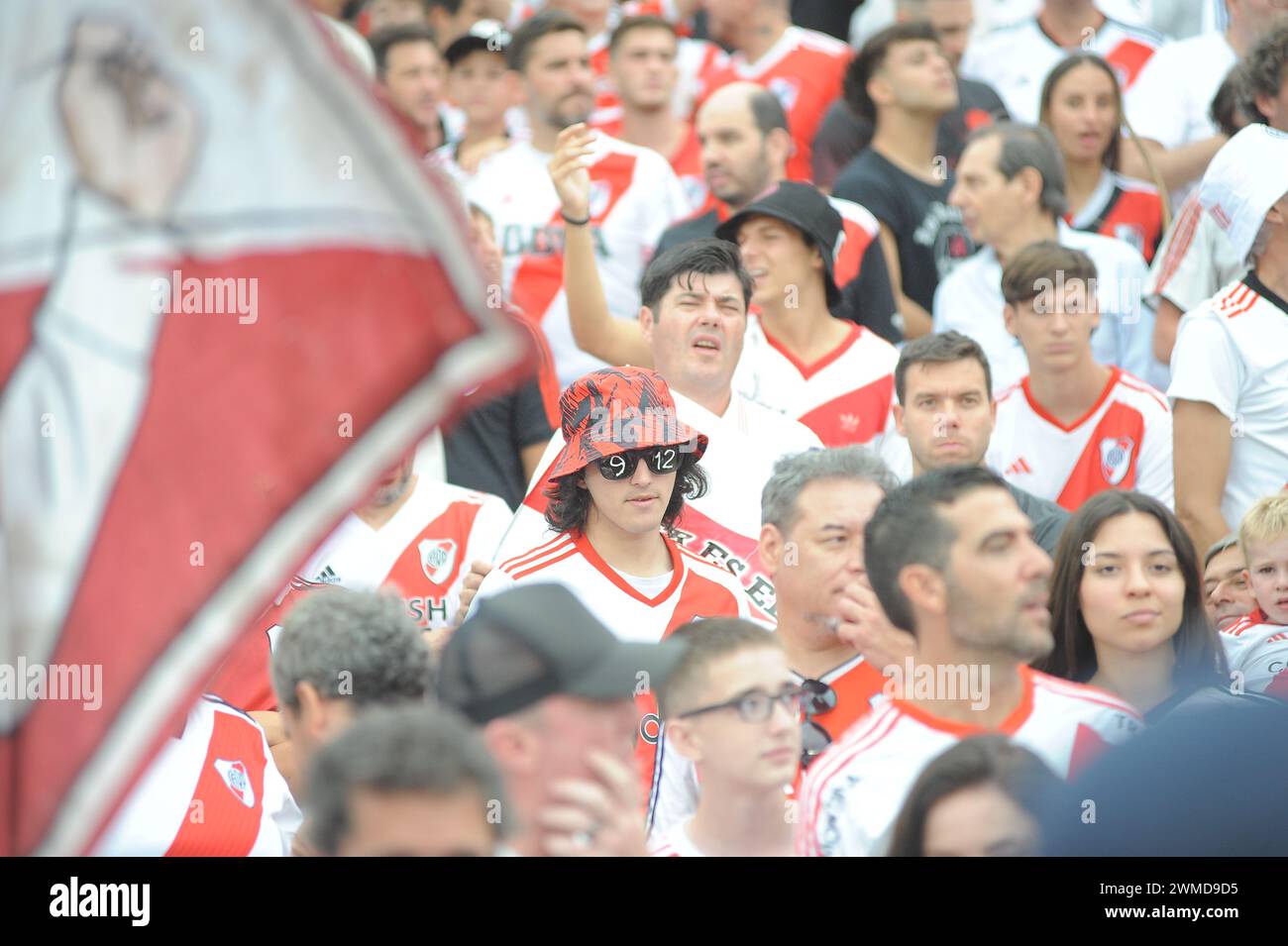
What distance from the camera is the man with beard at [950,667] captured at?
140 inches

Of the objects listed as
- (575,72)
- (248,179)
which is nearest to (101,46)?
(248,179)

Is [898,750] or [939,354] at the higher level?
[939,354]

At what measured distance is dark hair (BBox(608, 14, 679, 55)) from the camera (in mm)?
8188

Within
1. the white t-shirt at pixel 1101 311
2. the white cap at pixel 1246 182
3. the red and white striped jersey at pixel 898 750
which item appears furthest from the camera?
the white t-shirt at pixel 1101 311

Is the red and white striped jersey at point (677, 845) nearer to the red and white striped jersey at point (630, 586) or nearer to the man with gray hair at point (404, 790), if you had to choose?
the red and white striped jersey at point (630, 586)

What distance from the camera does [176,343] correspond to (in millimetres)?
2146

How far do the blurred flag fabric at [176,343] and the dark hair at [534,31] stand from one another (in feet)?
19.2

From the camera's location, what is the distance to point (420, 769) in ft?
7.64

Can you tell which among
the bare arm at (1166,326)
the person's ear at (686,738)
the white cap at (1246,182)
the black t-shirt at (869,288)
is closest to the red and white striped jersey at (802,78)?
the black t-shirt at (869,288)

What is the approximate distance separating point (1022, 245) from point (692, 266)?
1539 mm

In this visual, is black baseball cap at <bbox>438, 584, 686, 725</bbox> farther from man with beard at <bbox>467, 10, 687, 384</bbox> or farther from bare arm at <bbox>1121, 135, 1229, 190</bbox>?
bare arm at <bbox>1121, 135, 1229, 190</bbox>

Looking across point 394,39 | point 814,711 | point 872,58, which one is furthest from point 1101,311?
point 394,39

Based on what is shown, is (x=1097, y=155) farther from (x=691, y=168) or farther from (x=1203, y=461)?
(x=1203, y=461)
